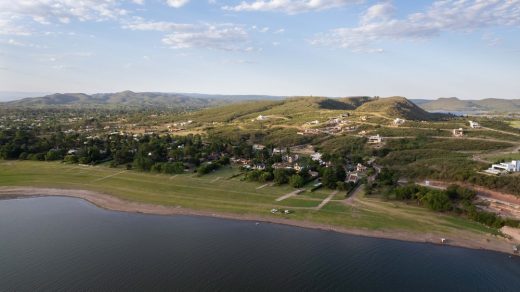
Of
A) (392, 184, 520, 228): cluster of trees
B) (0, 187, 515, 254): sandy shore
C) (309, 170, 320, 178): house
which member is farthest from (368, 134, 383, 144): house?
(0, 187, 515, 254): sandy shore

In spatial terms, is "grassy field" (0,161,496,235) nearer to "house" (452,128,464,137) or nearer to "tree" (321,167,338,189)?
"tree" (321,167,338,189)

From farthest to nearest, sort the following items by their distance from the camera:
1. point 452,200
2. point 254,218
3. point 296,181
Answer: point 296,181, point 452,200, point 254,218

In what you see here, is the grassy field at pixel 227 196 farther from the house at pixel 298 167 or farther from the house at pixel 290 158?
the house at pixel 290 158

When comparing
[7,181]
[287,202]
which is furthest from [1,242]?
[287,202]

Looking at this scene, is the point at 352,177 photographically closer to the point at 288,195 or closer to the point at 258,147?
the point at 288,195

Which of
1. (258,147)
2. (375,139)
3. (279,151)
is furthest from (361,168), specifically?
(258,147)

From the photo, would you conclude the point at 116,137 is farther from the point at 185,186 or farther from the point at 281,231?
the point at 281,231
